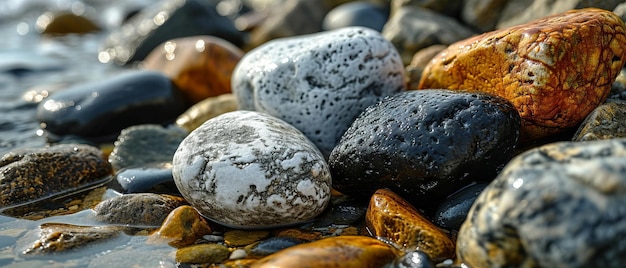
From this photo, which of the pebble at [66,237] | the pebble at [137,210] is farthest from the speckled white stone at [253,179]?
the pebble at [66,237]

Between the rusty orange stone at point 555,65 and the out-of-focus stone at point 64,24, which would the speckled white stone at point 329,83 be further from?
the out-of-focus stone at point 64,24

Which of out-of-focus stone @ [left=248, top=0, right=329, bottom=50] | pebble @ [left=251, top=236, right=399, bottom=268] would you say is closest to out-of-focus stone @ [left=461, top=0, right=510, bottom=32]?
out-of-focus stone @ [left=248, top=0, right=329, bottom=50]

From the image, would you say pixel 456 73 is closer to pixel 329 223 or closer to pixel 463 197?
pixel 463 197

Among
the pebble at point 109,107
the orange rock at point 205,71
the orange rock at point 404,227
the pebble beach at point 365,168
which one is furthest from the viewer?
the orange rock at point 205,71

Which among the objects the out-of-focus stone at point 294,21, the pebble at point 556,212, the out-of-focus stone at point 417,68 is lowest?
the out-of-focus stone at point 294,21

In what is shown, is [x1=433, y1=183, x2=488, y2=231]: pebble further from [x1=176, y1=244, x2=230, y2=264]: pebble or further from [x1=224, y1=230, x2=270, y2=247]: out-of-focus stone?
[x1=176, y1=244, x2=230, y2=264]: pebble

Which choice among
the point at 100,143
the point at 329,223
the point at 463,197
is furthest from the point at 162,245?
the point at 100,143
